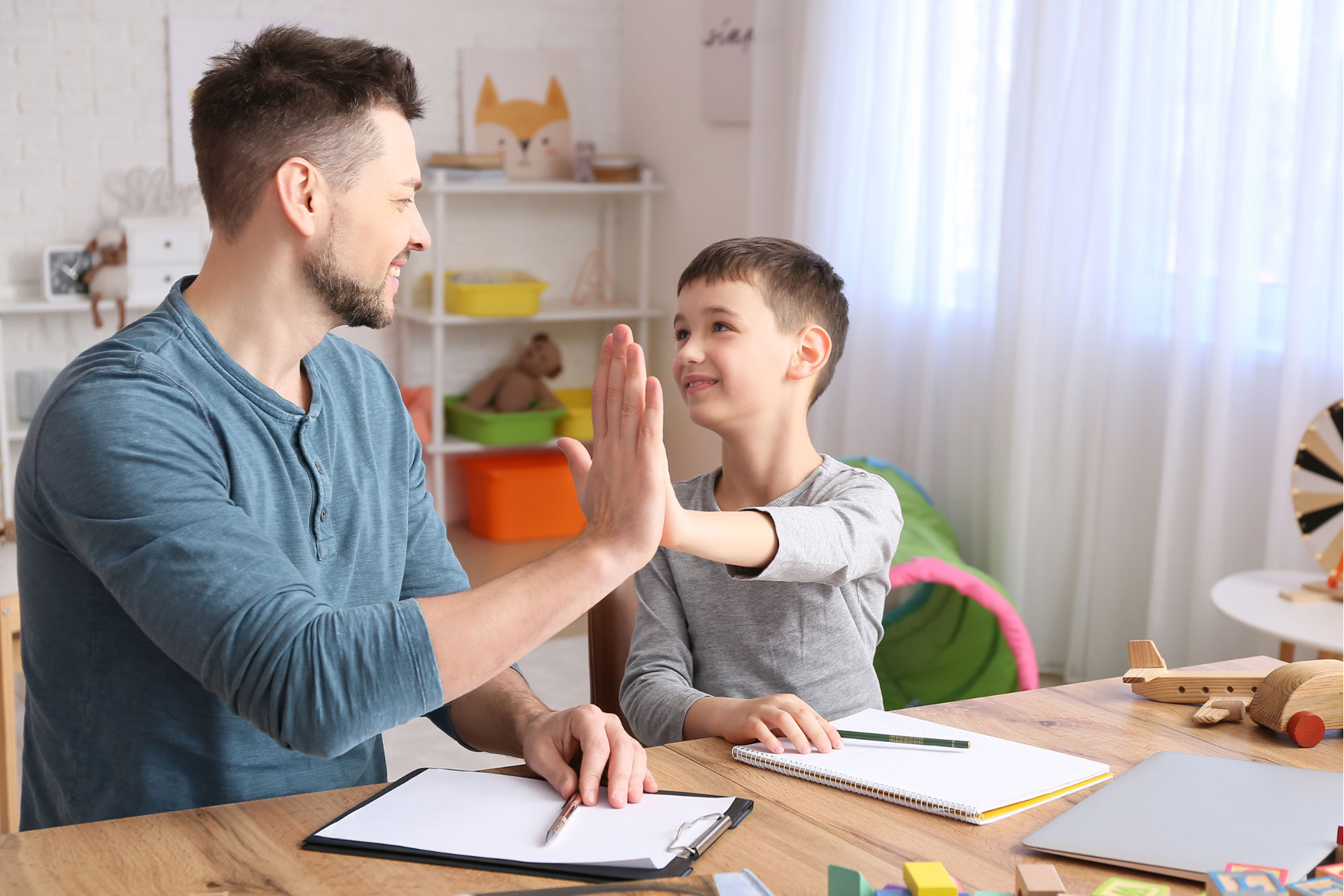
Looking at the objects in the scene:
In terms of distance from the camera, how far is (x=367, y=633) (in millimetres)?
1014

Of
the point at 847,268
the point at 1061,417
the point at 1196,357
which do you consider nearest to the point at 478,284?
the point at 847,268

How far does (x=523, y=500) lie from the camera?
4773 millimetres

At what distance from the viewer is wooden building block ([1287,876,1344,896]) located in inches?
32.5

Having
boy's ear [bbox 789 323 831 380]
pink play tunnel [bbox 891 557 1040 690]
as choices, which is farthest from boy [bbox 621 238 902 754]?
pink play tunnel [bbox 891 557 1040 690]

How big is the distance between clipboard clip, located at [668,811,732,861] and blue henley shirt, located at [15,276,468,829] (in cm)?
22

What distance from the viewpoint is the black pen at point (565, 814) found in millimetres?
1000

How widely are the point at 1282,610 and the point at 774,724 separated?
1481 mm

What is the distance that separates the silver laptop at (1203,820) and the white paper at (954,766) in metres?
0.04

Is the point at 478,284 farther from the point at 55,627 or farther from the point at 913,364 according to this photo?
the point at 55,627

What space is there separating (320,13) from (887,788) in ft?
14.0

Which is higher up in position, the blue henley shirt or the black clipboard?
the blue henley shirt

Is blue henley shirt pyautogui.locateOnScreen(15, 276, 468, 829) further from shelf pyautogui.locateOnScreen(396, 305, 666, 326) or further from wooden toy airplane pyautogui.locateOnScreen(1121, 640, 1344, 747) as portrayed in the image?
shelf pyautogui.locateOnScreen(396, 305, 666, 326)

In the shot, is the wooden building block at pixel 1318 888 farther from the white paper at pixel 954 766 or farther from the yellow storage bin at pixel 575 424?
the yellow storage bin at pixel 575 424

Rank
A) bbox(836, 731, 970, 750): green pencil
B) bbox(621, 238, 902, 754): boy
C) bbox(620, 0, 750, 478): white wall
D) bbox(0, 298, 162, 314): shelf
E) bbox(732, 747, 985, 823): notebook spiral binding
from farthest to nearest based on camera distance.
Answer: bbox(620, 0, 750, 478): white wall < bbox(0, 298, 162, 314): shelf < bbox(621, 238, 902, 754): boy < bbox(836, 731, 970, 750): green pencil < bbox(732, 747, 985, 823): notebook spiral binding
